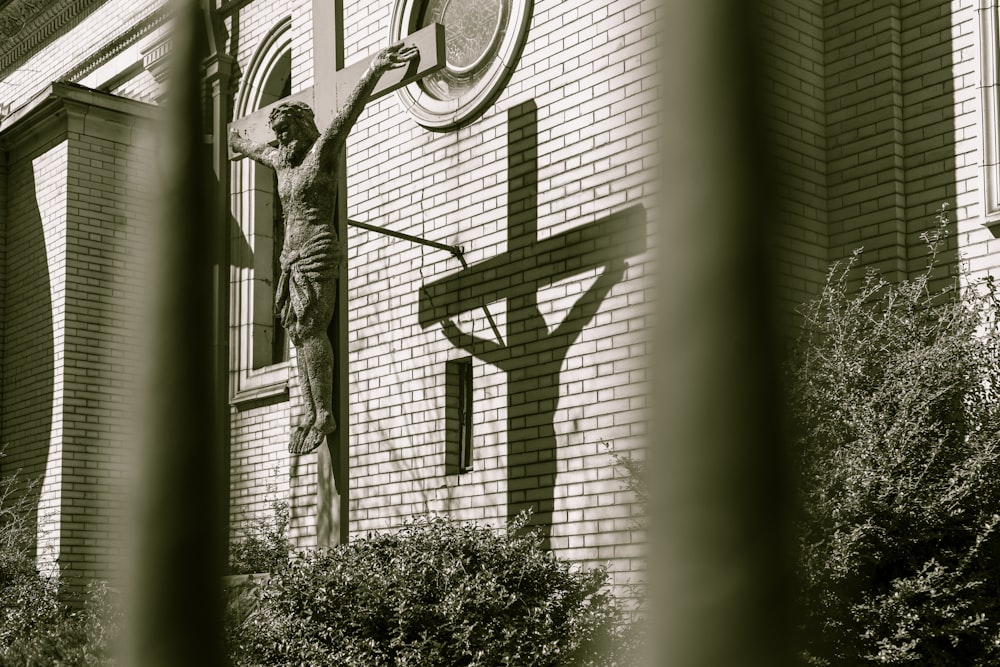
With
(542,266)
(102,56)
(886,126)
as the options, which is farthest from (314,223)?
(102,56)

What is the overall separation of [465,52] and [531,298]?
2113mm

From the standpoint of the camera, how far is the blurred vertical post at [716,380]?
133 cm

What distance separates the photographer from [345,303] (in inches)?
348

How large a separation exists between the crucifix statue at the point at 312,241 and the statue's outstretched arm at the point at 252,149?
238 mm

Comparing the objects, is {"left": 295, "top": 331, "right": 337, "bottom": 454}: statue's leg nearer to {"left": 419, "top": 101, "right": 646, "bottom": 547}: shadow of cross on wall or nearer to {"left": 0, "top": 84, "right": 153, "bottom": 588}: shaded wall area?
{"left": 419, "top": 101, "right": 646, "bottom": 547}: shadow of cross on wall

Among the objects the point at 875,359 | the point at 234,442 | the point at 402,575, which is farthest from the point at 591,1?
the point at 234,442

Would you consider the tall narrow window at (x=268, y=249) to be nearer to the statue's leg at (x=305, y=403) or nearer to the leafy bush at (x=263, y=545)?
the leafy bush at (x=263, y=545)

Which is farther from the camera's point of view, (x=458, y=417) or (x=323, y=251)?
(x=458, y=417)

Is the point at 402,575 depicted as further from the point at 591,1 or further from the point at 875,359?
the point at 591,1

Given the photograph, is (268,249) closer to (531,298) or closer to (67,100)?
(67,100)

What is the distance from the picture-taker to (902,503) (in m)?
5.93

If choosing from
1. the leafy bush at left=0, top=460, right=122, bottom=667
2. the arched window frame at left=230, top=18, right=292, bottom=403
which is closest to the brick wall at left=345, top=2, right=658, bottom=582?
the leafy bush at left=0, top=460, right=122, bottom=667

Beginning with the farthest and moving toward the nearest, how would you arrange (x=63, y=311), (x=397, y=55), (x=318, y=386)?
(x=63, y=311), (x=318, y=386), (x=397, y=55)

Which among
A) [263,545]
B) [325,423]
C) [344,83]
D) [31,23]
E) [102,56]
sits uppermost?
[31,23]
